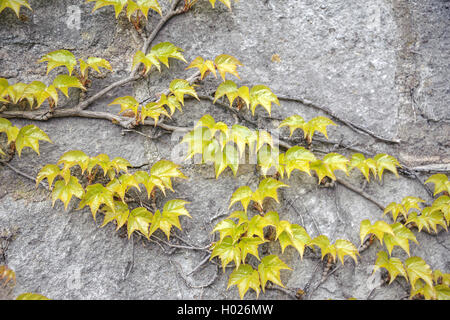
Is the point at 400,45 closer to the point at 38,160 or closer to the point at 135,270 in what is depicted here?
the point at 135,270

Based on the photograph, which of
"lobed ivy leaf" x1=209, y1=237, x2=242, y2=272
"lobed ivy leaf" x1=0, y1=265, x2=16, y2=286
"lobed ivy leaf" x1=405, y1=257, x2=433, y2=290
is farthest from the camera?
"lobed ivy leaf" x1=405, y1=257, x2=433, y2=290

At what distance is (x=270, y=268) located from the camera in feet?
5.05

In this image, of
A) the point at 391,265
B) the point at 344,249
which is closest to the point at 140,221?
the point at 344,249

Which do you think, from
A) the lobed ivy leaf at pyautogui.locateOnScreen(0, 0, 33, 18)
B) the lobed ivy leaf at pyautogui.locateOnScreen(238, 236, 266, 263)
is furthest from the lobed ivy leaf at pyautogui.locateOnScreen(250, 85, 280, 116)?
the lobed ivy leaf at pyautogui.locateOnScreen(0, 0, 33, 18)

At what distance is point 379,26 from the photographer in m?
1.78

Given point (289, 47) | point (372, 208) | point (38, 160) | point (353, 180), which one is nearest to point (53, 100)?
point (38, 160)

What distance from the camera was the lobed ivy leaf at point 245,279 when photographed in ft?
4.92

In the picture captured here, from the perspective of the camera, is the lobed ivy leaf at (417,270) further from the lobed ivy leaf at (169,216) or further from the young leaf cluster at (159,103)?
the young leaf cluster at (159,103)

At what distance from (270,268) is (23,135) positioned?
116 centimetres

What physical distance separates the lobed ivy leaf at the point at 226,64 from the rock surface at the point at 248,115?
13 cm

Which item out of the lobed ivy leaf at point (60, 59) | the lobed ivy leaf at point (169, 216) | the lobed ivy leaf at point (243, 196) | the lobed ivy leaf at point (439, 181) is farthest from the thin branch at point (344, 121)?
the lobed ivy leaf at point (60, 59)

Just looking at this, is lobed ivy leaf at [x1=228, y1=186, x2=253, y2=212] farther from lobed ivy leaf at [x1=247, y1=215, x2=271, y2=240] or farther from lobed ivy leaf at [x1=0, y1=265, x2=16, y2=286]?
lobed ivy leaf at [x1=0, y1=265, x2=16, y2=286]

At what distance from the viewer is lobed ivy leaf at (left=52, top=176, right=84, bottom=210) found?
144 cm

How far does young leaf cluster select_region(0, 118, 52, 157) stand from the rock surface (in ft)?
0.25
